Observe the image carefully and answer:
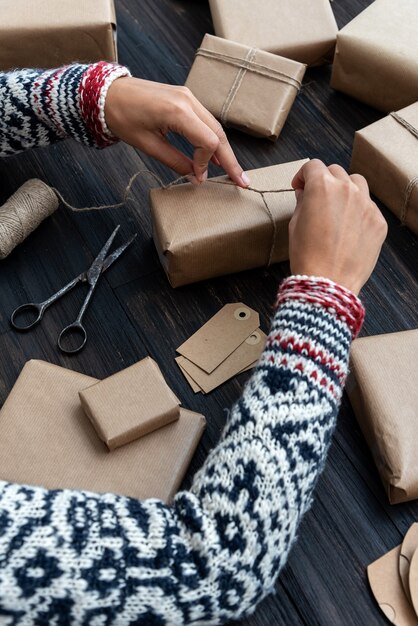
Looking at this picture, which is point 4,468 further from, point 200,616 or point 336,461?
point 336,461

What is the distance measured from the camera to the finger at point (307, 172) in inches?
30.8

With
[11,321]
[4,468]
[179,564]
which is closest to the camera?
[179,564]

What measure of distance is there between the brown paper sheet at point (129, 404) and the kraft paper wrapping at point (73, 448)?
0.02 metres

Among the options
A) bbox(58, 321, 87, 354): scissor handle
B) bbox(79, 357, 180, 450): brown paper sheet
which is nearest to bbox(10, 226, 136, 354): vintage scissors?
bbox(58, 321, 87, 354): scissor handle

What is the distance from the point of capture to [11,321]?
0.82 meters

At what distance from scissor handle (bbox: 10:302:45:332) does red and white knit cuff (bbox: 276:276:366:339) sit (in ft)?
1.10

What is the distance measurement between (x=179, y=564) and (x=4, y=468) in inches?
10.1

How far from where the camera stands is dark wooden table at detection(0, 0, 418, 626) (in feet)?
2.19

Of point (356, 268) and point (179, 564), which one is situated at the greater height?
point (356, 268)

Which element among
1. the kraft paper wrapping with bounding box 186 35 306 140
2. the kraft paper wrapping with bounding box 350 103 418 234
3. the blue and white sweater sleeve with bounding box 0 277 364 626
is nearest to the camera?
the blue and white sweater sleeve with bounding box 0 277 364 626

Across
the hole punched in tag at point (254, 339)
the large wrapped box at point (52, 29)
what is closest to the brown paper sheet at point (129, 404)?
the hole punched in tag at point (254, 339)

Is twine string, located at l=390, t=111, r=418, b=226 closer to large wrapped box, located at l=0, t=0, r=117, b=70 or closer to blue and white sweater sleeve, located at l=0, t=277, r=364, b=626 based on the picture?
blue and white sweater sleeve, located at l=0, t=277, r=364, b=626

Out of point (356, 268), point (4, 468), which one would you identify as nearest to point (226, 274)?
point (356, 268)

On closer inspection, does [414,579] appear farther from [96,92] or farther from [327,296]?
[96,92]
